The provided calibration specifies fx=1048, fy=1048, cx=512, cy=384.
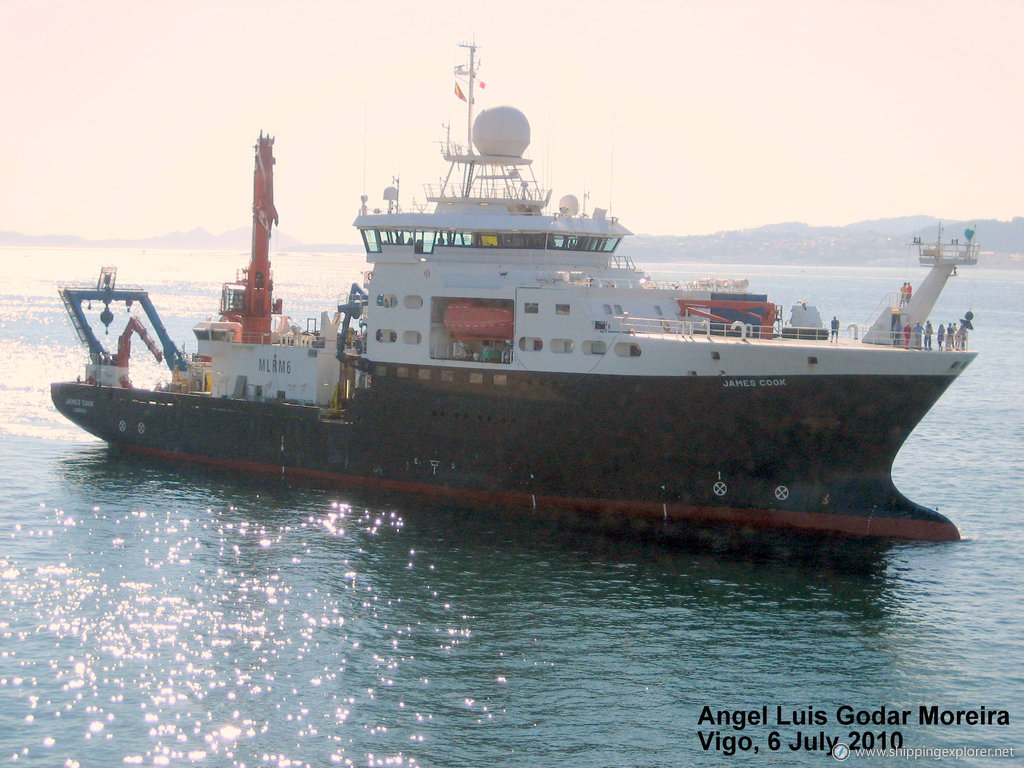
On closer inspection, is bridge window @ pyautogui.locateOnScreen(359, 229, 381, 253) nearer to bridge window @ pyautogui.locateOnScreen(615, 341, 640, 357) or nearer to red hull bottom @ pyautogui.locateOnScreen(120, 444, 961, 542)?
red hull bottom @ pyautogui.locateOnScreen(120, 444, 961, 542)

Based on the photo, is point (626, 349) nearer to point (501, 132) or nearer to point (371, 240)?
point (501, 132)

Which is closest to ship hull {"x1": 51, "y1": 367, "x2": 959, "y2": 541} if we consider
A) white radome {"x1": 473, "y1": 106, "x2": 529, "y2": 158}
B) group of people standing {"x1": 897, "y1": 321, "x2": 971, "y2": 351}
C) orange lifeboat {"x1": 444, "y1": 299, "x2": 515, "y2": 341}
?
group of people standing {"x1": 897, "y1": 321, "x2": 971, "y2": 351}

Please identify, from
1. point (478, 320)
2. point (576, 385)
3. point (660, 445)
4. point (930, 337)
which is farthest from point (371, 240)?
point (930, 337)

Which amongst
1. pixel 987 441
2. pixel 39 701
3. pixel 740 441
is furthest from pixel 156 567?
pixel 987 441

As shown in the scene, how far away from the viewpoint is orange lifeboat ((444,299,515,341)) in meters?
32.9

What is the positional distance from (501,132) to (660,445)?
41.8 feet

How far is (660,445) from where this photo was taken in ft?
102

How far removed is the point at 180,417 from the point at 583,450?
18.0 metres

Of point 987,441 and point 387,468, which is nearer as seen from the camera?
point 387,468

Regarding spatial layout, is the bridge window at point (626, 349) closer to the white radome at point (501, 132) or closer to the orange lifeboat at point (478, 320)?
the orange lifeboat at point (478, 320)

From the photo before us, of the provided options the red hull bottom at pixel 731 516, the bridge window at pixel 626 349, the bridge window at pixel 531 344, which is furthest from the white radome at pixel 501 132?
the red hull bottom at pixel 731 516

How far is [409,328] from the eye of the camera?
3434 cm

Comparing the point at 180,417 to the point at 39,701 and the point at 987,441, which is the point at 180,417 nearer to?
the point at 39,701

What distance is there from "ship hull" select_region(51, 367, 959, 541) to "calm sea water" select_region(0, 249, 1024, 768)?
1534mm
